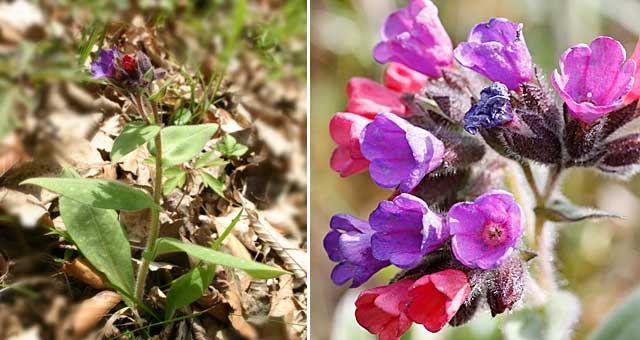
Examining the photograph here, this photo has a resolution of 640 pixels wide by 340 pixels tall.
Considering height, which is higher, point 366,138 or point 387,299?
point 366,138

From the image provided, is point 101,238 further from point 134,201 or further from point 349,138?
point 349,138

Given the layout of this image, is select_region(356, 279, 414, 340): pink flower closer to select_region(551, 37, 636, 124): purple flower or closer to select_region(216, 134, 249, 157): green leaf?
select_region(551, 37, 636, 124): purple flower

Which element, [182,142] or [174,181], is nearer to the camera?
[182,142]

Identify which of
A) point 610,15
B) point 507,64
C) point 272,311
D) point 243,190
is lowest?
point 272,311

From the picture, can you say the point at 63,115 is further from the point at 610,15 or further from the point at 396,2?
the point at 610,15

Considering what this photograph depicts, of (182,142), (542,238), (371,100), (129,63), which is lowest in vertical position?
(542,238)

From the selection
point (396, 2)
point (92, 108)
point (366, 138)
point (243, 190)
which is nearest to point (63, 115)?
point (92, 108)

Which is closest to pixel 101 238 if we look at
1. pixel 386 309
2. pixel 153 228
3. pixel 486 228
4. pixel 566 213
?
pixel 153 228

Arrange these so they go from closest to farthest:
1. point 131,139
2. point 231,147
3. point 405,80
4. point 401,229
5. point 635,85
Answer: point 401,229
point 635,85
point 131,139
point 405,80
point 231,147
